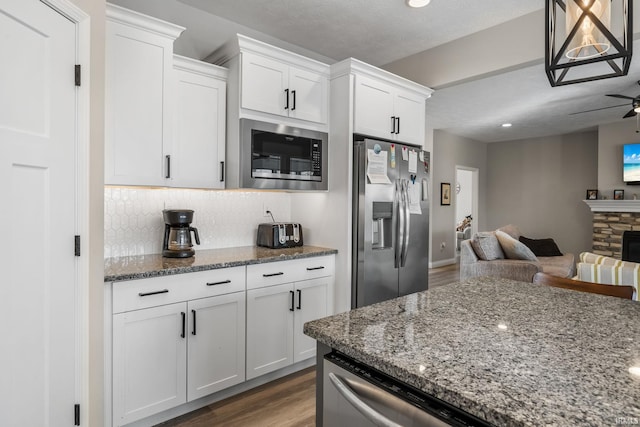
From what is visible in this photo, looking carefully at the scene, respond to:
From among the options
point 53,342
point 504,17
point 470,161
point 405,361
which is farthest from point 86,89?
point 470,161

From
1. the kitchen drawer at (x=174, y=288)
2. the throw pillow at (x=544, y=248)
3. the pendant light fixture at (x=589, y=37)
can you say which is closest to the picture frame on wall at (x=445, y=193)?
the throw pillow at (x=544, y=248)

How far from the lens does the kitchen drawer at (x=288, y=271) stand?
243cm

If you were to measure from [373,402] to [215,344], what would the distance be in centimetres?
158

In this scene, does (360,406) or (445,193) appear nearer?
(360,406)

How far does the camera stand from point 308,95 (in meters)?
2.84

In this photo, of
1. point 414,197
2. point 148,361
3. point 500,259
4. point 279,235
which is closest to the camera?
point 148,361

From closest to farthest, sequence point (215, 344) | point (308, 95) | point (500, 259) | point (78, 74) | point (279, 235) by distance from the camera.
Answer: point (78, 74) → point (215, 344) → point (308, 95) → point (279, 235) → point (500, 259)

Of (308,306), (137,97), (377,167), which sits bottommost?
(308,306)

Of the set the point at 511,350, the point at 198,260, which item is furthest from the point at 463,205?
the point at 511,350

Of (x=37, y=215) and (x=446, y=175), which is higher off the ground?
(x=446, y=175)

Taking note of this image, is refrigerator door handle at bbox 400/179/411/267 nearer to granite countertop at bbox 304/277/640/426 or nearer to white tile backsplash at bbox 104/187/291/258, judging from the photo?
white tile backsplash at bbox 104/187/291/258

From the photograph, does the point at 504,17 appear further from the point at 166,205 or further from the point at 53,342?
the point at 53,342

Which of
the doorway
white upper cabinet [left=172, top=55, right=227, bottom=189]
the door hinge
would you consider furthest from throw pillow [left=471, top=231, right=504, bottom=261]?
the door hinge

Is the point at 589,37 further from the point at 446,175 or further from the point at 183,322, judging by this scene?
the point at 446,175
